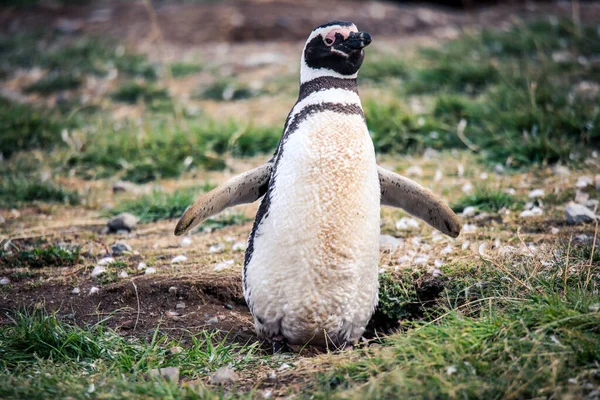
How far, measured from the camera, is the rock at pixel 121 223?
468 centimetres

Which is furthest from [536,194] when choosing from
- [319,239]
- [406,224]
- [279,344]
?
[279,344]

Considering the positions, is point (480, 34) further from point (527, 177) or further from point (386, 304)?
point (386, 304)

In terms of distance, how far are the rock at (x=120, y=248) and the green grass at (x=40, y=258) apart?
0.71ft

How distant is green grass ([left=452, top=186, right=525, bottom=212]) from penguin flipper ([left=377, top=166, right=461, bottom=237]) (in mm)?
1265

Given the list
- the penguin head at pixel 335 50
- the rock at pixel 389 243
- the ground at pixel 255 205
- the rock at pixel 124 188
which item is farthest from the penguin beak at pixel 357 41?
the rock at pixel 124 188

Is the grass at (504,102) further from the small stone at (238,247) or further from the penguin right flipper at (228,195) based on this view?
the penguin right flipper at (228,195)

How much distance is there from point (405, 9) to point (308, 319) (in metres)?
8.51

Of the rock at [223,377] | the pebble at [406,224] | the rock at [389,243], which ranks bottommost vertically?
the pebble at [406,224]

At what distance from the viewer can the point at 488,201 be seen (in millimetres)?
4695

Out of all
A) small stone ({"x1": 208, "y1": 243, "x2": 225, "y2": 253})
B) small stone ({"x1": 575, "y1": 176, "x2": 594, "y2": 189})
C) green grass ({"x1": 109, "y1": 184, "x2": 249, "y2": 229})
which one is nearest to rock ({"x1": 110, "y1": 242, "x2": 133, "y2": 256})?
small stone ({"x1": 208, "y1": 243, "x2": 225, "y2": 253})

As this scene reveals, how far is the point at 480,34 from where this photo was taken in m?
8.40

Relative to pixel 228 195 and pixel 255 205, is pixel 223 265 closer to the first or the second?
pixel 228 195

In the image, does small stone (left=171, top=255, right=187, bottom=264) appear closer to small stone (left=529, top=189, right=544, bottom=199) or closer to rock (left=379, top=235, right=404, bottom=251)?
rock (left=379, top=235, right=404, bottom=251)

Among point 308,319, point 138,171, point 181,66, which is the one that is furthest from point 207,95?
point 308,319
